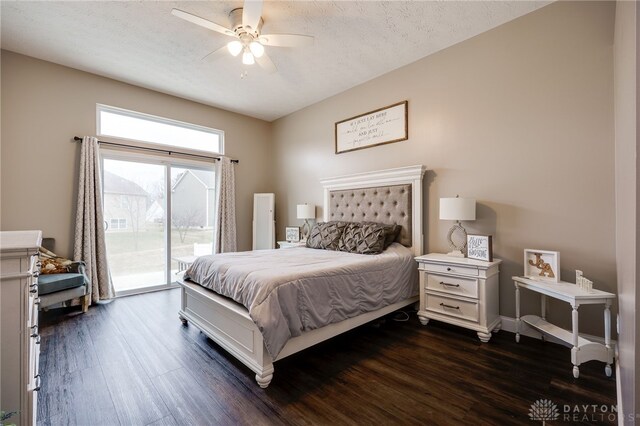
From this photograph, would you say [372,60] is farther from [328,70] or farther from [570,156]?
[570,156]

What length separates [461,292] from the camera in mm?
2623

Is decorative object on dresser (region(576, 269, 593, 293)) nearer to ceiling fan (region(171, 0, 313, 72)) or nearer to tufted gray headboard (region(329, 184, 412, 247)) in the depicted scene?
tufted gray headboard (region(329, 184, 412, 247))

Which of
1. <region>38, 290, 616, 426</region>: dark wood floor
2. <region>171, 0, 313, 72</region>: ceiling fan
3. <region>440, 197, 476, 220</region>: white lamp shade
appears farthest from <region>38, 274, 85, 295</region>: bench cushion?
<region>440, 197, 476, 220</region>: white lamp shade

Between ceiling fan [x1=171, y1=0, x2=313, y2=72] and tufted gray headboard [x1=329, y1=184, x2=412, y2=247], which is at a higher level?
ceiling fan [x1=171, y1=0, x2=313, y2=72]

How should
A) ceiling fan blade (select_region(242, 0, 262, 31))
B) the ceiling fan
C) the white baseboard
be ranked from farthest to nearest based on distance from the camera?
the ceiling fan, the white baseboard, ceiling fan blade (select_region(242, 0, 262, 31))

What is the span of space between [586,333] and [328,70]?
3.79m

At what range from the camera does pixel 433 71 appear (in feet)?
10.7

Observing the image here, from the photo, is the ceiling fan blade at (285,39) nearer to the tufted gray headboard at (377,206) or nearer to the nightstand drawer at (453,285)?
the tufted gray headboard at (377,206)

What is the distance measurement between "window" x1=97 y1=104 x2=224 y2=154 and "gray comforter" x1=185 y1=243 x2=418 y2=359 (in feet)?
8.50

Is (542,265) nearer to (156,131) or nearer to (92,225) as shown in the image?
(92,225)

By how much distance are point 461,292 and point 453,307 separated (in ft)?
0.57

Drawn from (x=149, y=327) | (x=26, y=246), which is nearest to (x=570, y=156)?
(x=26, y=246)

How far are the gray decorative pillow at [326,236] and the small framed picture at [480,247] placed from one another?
4.72 feet

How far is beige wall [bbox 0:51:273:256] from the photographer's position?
3.18 m
